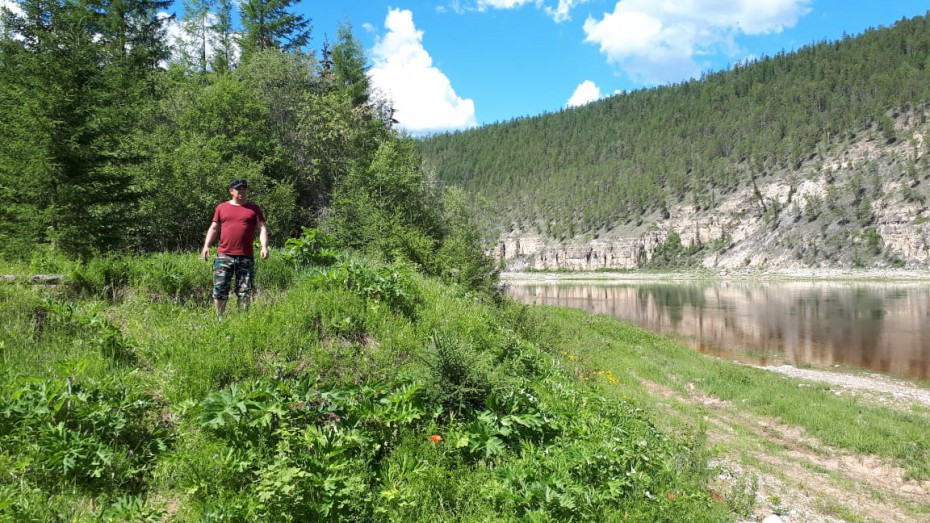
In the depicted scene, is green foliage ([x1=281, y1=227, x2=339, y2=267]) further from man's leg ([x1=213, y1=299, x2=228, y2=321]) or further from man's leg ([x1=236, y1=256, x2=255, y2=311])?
man's leg ([x1=213, y1=299, x2=228, y2=321])

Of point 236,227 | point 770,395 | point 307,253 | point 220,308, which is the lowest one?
point 770,395

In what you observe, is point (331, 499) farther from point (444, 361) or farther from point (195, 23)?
point (195, 23)

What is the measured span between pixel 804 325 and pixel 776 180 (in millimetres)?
126465

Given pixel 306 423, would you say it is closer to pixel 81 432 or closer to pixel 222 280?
pixel 81 432

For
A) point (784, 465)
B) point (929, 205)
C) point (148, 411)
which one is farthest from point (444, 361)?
point (929, 205)

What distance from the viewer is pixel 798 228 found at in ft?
385

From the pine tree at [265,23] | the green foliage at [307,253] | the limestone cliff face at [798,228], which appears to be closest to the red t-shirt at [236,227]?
the green foliage at [307,253]

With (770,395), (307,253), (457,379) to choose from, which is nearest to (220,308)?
(307,253)

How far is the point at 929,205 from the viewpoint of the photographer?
103250 millimetres

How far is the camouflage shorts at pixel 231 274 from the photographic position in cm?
696

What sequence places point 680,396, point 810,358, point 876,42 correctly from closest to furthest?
point 680,396 → point 810,358 → point 876,42

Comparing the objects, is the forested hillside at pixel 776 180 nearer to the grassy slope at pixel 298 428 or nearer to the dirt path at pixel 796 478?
the dirt path at pixel 796 478

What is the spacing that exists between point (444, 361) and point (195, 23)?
38827mm

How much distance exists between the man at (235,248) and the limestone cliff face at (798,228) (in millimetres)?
76191
